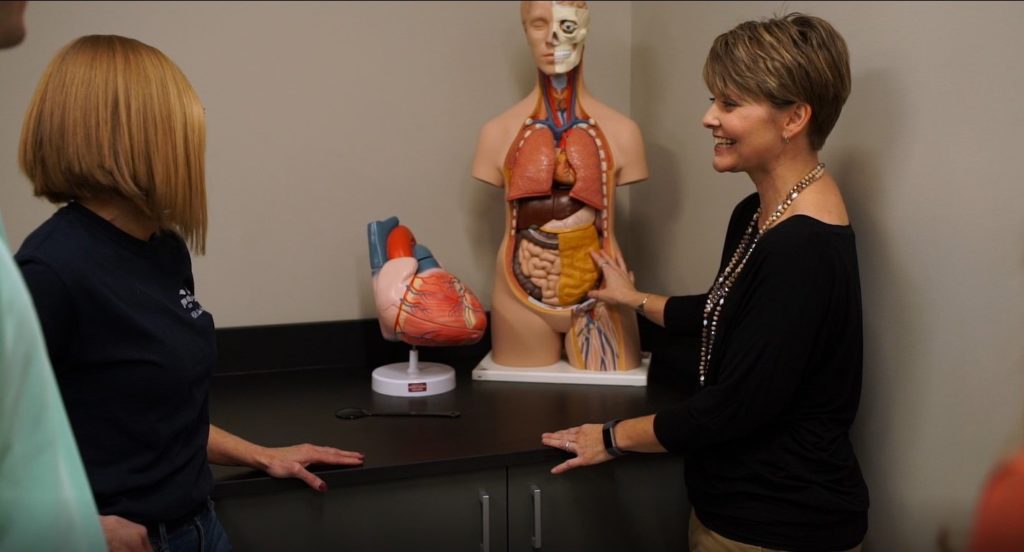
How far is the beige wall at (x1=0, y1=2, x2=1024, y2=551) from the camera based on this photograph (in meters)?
1.17

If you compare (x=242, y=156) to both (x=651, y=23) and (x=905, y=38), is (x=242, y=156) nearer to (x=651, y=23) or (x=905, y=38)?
(x=651, y=23)

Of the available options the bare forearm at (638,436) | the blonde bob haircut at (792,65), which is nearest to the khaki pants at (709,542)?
the bare forearm at (638,436)

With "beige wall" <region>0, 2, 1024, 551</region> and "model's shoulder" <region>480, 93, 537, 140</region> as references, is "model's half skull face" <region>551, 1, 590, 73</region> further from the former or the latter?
"beige wall" <region>0, 2, 1024, 551</region>

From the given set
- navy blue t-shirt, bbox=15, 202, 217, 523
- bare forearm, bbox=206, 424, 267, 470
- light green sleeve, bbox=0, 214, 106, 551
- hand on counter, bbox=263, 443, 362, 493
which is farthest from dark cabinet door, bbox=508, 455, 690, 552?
light green sleeve, bbox=0, 214, 106, 551

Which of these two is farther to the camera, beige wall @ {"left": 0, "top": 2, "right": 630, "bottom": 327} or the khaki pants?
beige wall @ {"left": 0, "top": 2, "right": 630, "bottom": 327}

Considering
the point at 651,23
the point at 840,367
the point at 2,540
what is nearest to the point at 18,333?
the point at 2,540

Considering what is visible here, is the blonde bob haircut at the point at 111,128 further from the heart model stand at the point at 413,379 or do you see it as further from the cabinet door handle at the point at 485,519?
the heart model stand at the point at 413,379

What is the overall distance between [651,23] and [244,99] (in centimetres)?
→ 91

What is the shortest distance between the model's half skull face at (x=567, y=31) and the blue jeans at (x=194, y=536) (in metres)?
1.02

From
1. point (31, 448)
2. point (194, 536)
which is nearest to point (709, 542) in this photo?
point (194, 536)

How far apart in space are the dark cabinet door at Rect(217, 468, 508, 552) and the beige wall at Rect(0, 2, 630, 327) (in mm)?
651

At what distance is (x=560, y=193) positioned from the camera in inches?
66.5

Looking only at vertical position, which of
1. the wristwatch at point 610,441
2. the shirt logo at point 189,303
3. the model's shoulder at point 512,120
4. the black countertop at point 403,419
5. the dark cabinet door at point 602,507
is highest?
the model's shoulder at point 512,120

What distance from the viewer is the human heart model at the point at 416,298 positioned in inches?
61.7
